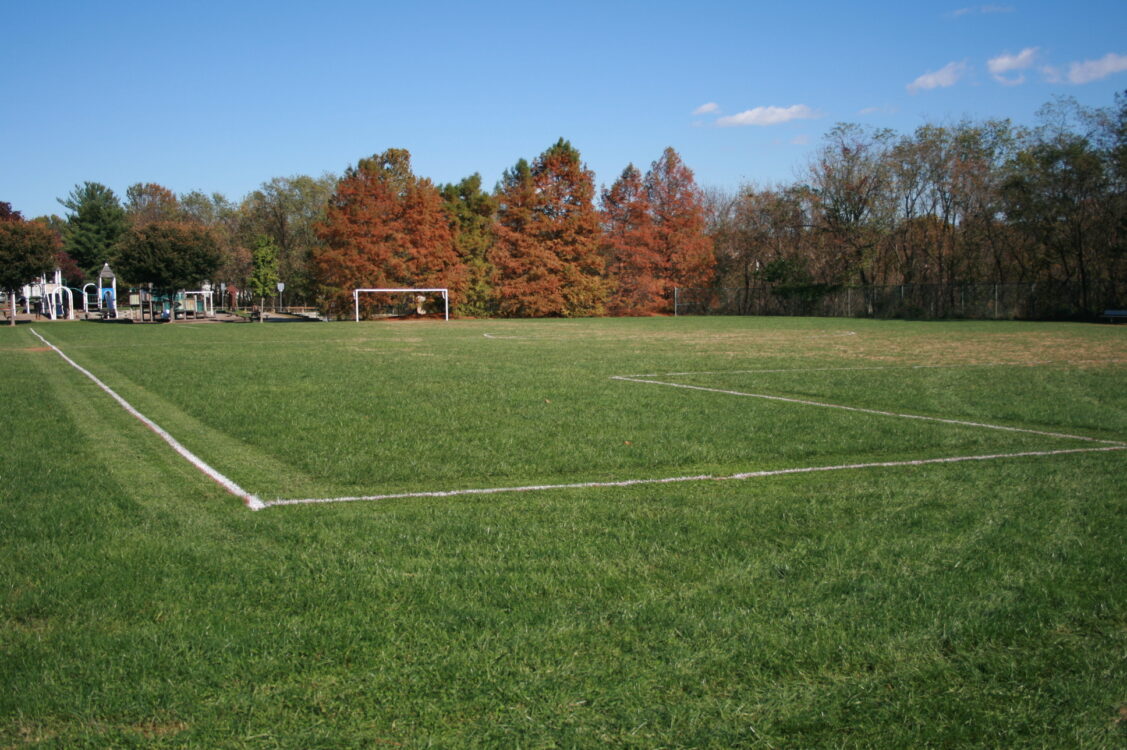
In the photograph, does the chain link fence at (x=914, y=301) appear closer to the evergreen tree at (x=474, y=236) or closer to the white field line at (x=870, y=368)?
the evergreen tree at (x=474, y=236)

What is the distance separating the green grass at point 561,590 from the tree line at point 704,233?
3724cm

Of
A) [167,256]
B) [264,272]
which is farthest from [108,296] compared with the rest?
[167,256]

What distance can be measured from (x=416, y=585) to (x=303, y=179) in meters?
70.6

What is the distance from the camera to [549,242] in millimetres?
50906

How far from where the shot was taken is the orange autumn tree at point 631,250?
172 ft

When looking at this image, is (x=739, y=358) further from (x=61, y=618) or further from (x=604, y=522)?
(x=61, y=618)

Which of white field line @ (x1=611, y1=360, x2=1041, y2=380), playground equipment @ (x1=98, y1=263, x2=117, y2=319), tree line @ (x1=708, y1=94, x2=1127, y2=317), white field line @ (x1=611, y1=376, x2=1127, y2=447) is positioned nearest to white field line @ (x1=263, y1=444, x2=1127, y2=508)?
white field line @ (x1=611, y1=376, x2=1127, y2=447)

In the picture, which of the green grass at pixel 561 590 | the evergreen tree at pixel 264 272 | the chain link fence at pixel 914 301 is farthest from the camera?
the evergreen tree at pixel 264 272

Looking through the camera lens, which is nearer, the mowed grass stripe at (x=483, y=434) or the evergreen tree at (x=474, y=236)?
the mowed grass stripe at (x=483, y=434)

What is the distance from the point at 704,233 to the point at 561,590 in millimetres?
54891

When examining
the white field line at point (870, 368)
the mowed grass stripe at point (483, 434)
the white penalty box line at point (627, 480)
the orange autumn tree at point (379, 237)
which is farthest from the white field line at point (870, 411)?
the orange autumn tree at point (379, 237)

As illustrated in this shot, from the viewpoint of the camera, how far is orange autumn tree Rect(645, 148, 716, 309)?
52562 mm

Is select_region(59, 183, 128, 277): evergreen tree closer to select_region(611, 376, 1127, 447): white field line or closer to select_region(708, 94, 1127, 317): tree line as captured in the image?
select_region(708, 94, 1127, 317): tree line

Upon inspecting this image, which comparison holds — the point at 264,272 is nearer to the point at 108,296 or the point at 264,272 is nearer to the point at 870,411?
the point at 108,296
